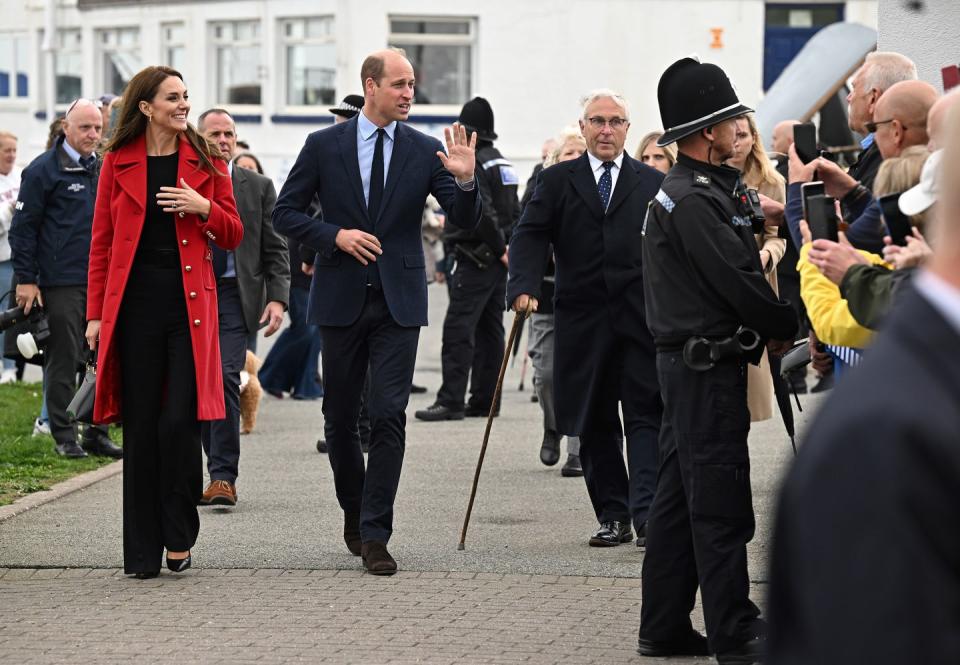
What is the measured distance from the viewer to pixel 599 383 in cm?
769

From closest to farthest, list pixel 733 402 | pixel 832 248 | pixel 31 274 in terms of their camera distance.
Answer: pixel 832 248 → pixel 733 402 → pixel 31 274

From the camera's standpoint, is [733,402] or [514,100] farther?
[514,100]

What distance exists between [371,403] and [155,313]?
3.28ft

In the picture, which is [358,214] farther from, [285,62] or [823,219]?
[285,62]

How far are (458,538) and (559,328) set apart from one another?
1093 mm

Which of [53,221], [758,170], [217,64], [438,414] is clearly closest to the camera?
[758,170]

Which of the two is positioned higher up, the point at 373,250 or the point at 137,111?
the point at 137,111

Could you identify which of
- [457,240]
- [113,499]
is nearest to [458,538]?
[113,499]

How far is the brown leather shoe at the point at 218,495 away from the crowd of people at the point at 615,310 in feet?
0.07

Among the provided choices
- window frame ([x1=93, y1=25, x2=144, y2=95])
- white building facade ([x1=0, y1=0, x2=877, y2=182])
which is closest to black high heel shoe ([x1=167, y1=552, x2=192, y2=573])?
white building facade ([x1=0, y1=0, x2=877, y2=182])

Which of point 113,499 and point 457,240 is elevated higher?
point 457,240

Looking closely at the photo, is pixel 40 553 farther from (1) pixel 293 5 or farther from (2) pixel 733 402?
(1) pixel 293 5

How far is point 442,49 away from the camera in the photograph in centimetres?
2953

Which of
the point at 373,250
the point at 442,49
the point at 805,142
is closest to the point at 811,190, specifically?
the point at 805,142
